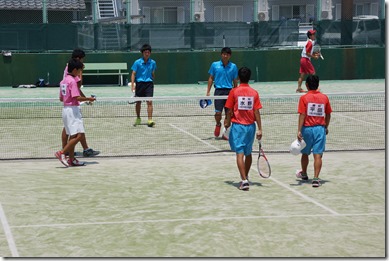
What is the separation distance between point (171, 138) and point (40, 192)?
5.89 metres

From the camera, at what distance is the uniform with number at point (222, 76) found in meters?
16.5

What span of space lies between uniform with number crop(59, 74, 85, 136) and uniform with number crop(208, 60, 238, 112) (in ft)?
13.2

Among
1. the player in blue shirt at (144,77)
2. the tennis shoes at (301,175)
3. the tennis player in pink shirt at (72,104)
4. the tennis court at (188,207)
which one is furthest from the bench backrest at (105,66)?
the tennis shoes at (301,175)

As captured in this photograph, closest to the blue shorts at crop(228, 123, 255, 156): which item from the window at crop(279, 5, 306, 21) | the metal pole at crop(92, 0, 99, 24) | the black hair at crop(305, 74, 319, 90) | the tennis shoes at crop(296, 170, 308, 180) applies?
the black hair at crop(305, 74, 319, 90)

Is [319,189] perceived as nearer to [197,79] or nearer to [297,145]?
[297,145]

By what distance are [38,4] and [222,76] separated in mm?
16407

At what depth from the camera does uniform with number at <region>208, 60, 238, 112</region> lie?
16547 mm

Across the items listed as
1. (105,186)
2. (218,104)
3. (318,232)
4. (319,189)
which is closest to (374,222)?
(318,232)

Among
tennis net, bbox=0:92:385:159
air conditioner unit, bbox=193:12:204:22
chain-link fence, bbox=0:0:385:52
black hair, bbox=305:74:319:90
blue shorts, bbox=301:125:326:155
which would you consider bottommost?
tennis net, bbox=0:92:385:159

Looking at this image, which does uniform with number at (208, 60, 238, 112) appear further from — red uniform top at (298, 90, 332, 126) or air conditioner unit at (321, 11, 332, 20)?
air conditioner unit at (321, 11, 332, 20)

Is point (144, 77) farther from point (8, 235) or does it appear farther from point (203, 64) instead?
point (203, 64)

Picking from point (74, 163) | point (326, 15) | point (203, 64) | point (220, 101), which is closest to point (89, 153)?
point (74, 163)

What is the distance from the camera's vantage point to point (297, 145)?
11.6 meters

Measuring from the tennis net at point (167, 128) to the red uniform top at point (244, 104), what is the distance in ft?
12.5
